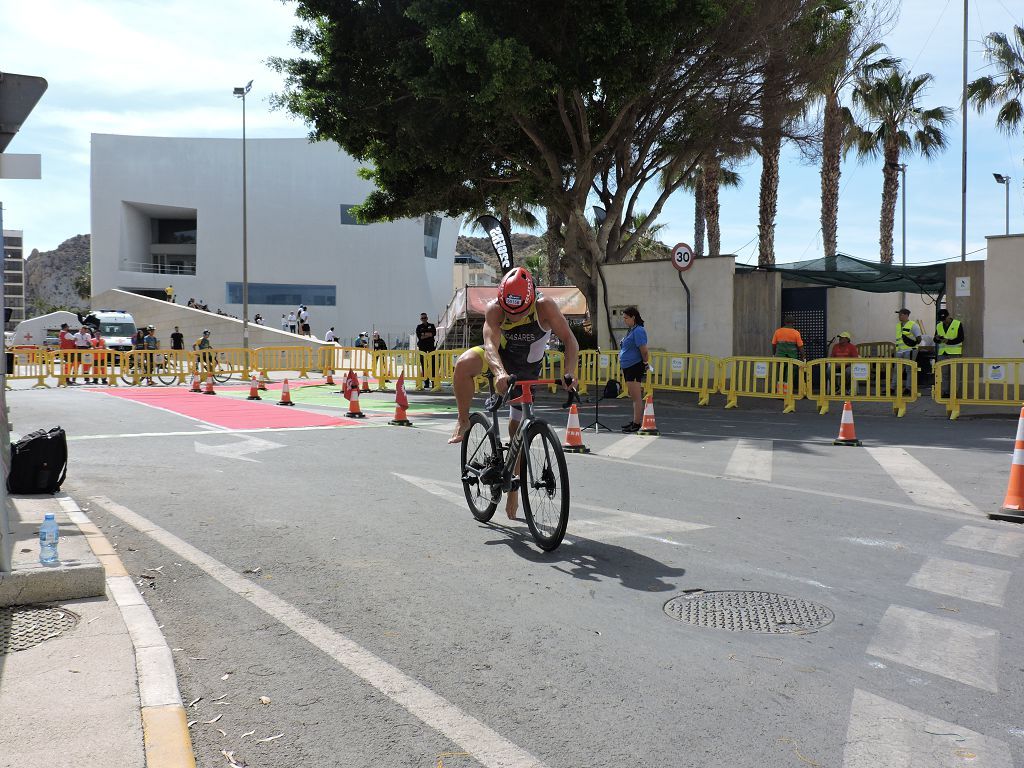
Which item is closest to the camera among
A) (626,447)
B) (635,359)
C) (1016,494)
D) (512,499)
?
(512,499)

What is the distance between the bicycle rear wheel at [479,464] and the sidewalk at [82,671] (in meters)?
2.62

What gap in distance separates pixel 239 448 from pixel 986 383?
1238 cm

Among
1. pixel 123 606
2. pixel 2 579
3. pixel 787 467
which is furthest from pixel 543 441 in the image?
pixel 787 467

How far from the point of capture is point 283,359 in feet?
114

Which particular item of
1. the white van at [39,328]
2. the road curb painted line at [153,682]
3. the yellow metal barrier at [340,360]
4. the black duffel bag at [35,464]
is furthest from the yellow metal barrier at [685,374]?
the white van at [39,328]

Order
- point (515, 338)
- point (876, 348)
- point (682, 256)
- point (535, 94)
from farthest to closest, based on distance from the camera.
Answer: point (876, 348), point (682, 256), point (535, 94), point (515, 338)

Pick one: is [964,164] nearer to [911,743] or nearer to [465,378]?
[465,378]

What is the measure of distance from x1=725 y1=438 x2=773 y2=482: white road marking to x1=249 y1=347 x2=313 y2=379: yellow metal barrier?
72.1 feet

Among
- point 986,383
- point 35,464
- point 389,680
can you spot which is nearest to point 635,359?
point 986,383

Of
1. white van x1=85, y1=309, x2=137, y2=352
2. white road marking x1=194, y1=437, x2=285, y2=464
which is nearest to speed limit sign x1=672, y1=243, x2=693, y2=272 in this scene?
white road marking x1=194, y1=437, x2=285, y2=464

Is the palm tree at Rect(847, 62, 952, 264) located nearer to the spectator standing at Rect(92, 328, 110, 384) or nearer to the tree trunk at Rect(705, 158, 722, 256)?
the tree trunk at Rect(705, 158, 722, 256)

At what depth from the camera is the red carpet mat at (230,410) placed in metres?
15.2

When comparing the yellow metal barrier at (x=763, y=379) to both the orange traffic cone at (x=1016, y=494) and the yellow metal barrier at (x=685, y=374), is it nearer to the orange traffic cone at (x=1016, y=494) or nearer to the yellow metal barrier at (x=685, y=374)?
the yellow metal barrier at (x=685, y=374)

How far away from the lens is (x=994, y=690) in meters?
3.76
